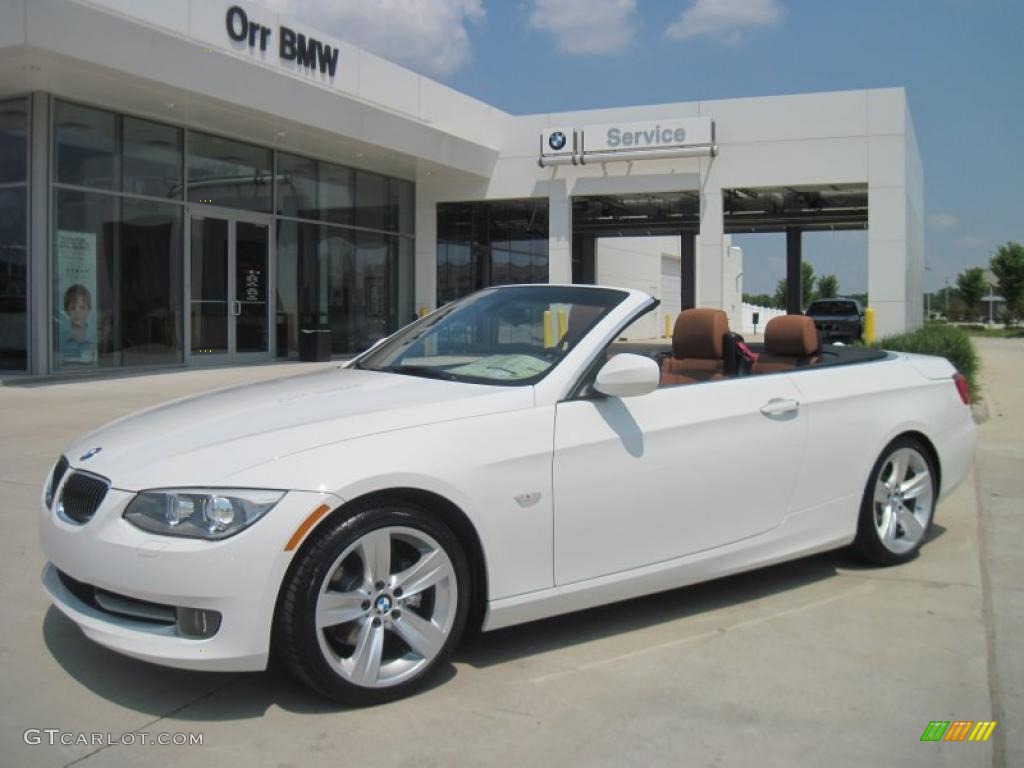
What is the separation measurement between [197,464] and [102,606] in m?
0.60

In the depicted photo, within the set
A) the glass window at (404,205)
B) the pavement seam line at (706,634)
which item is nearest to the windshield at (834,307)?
the glass window at (404,205)

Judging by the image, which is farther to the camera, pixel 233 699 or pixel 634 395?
pixel 634 395

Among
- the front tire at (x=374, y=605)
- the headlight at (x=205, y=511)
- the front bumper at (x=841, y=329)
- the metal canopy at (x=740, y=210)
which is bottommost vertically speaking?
the front tire at (x=374, y=605)

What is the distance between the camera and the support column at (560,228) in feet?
73.3

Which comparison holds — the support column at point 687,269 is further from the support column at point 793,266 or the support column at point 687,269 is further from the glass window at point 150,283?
the glass window at point 150,283

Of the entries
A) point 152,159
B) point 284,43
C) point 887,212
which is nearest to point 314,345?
point 152,159

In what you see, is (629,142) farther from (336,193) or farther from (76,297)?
(76,297)

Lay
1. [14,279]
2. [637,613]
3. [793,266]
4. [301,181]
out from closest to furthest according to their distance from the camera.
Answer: [637,613]
[14,279]
[301,181]
[793,266]

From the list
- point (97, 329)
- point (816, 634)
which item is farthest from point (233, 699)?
point (97, 329)

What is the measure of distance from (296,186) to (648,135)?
26.5ft

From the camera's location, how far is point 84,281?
47.4 ft

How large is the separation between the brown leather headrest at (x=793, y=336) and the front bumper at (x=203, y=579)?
3173mm

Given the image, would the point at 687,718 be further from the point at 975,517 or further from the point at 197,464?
the point at 975,517

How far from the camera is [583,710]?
3.17 m
